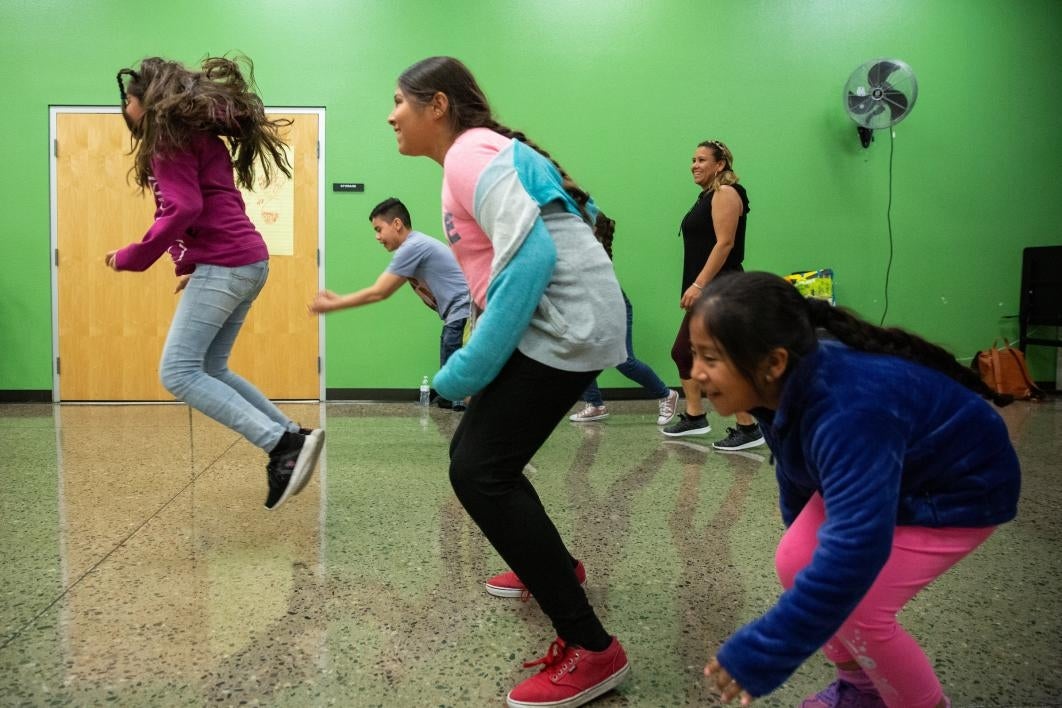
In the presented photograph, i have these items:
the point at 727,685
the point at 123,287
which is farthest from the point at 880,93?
the point at 123,287

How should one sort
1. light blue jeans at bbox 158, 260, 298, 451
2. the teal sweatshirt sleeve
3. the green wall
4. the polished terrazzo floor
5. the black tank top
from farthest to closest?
the green wall < the black tank top < light blue jeans at bbox 158, 260, 298, 451 < the polished terrazzo floor < the teal sweatshirt sleeve

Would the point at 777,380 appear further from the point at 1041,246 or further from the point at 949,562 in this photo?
the point at 1041,246

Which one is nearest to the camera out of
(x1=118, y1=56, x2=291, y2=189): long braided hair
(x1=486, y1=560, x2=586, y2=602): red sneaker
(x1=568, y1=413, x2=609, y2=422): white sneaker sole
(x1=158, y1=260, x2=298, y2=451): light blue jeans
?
(x1=486, y1=560, x2=586, y2=602): red sneaker

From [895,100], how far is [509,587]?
4.61 metres

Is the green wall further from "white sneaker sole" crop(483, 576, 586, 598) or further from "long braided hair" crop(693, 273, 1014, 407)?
"long braided hair" crop(693, 273, 1014, 407)

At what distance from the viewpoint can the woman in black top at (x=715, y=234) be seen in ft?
11.3

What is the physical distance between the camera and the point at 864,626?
3.53ft

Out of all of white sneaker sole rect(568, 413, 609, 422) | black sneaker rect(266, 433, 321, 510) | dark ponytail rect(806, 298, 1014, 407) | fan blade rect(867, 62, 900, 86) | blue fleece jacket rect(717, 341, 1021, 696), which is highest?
fan blade rect(867, 62, 900, 86)

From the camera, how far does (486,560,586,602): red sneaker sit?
69.9 inches

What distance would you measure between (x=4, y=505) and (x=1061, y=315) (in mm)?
6222

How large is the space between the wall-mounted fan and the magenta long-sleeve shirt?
4.25 m

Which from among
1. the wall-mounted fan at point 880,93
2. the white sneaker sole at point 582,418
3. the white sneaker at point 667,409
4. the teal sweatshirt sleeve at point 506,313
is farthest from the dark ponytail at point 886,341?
the wall-mounted fan at point 880,93

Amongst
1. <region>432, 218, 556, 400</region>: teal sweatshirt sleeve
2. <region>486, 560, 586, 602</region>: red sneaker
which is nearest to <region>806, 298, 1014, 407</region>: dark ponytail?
<region>432, 218, 556, 400</region>: teal sweatshirt sleeve

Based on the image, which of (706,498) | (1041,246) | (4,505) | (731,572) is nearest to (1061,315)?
(1041,246)
